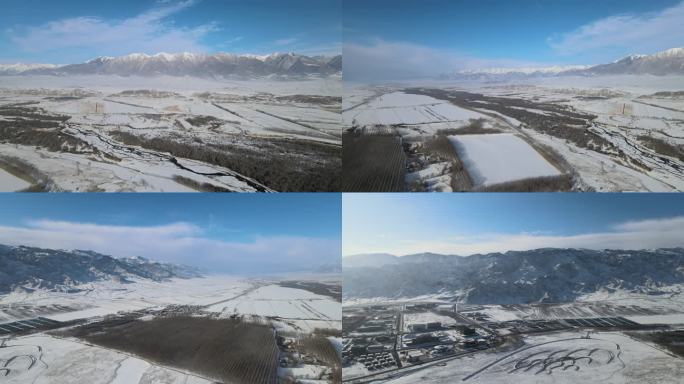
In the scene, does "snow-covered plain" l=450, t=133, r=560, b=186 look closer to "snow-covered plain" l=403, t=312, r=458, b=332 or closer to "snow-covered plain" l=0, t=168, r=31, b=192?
"snow-covered plain" l=403, t=312, r=458, b=332

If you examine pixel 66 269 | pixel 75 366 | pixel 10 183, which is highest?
pixel 10 183

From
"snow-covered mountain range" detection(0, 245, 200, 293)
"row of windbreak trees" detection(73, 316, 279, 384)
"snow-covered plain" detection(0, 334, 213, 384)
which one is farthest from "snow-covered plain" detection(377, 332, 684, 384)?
"snow-covered mountain range" detection(0, 245, 200, 293)

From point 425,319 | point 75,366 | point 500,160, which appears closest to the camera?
point 75,366

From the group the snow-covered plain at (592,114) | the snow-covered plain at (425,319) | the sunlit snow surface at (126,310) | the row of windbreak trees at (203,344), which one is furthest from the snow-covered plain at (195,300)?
the snow-covered plain at (592,114)

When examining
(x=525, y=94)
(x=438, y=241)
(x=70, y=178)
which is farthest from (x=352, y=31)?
(x=70, y=178)

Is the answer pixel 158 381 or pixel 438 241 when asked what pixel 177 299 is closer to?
pixel 158 381

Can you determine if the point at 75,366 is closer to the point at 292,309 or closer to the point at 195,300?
the point at 195,300

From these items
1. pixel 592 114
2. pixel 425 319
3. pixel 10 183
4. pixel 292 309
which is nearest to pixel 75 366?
pixel 10 183

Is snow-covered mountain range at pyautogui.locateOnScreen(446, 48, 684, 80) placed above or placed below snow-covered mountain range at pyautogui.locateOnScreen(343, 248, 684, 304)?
above
